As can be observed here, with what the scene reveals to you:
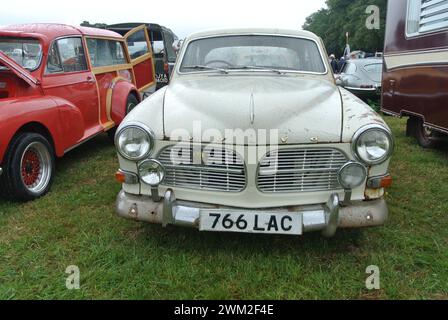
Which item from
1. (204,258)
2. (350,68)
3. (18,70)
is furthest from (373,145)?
(350,68)

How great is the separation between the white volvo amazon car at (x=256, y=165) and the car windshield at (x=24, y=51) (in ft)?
7.51

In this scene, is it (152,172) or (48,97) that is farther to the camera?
(48,97)

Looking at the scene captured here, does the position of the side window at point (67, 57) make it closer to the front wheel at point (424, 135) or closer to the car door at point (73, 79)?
the car door at point (73, 79)

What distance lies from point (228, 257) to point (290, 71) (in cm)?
185

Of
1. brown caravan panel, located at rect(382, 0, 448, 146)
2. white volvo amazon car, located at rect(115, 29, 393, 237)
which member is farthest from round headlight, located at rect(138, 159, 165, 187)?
brown caravan panel, located at rect(382, 0, 448, 146)

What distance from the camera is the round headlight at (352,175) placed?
2602 mm

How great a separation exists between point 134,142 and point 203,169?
0.50 meters

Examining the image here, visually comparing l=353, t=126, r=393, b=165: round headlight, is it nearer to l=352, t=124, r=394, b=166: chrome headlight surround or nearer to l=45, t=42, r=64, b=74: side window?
l=352, t=124, r=394, b=166: chrome headlight surround

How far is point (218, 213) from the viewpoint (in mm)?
2600

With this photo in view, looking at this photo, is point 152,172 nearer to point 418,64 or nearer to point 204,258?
point 204,258

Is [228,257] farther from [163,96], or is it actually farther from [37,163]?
[37,163]

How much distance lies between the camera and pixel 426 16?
5.02m

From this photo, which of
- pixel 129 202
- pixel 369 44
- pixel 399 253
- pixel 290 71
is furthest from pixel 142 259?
pixel 369 44

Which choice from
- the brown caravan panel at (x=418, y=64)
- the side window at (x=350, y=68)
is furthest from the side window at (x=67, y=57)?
the side window at (x=350, y=68)
